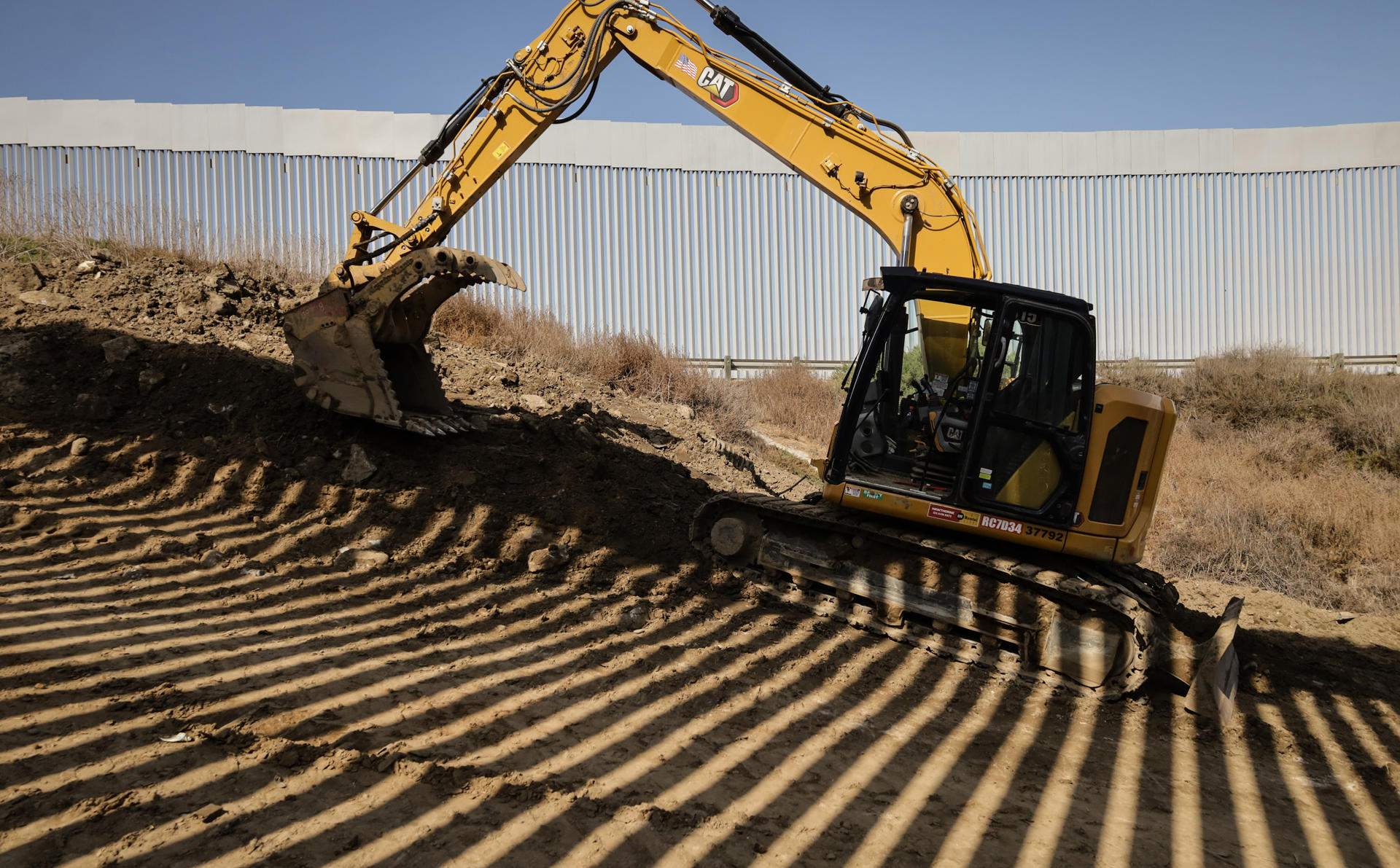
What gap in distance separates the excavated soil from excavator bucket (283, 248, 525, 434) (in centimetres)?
40

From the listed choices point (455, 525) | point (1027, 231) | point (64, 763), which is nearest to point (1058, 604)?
point (455, 525)

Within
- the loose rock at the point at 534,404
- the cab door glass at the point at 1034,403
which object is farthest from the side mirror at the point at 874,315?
the loose rock at the point at 534,404

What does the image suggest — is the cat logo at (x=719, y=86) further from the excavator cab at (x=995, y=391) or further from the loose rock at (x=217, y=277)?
the loose rock at (x=217, y=277)

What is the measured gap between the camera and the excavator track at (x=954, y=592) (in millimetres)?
5641

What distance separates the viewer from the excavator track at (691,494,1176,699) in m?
5.64

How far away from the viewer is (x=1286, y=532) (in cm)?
948

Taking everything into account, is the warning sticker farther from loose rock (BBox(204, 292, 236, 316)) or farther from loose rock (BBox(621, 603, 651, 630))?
loose rock (BBox(204, 292, 236, 316))

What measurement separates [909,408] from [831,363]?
34.5 feet

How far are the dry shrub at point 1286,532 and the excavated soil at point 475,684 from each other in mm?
1252

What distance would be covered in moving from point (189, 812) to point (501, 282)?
426 centimetres

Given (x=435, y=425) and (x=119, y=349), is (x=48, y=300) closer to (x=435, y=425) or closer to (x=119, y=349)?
(x=119, y=349)

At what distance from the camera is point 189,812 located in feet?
10.3

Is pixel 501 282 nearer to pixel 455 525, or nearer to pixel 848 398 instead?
pixel 455 525

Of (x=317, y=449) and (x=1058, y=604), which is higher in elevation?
(x=317, y=449)
